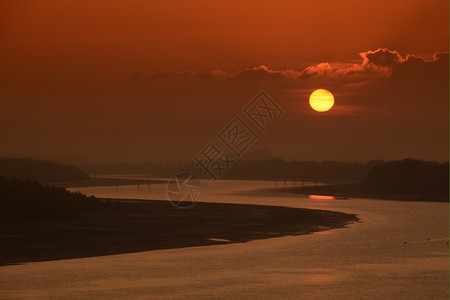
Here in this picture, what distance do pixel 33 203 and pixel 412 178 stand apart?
82.6m

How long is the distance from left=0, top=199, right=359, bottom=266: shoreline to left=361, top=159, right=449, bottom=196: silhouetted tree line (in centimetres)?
5440

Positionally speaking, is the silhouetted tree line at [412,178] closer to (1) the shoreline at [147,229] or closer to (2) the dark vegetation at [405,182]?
(2) the dark vegetation at [405,182]

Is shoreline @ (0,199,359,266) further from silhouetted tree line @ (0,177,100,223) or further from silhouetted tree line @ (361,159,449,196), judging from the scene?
silhouetted tree line @ (361,159,449,196)

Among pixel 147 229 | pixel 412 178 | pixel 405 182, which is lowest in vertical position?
pixel 147 229

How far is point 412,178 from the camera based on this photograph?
12562 cm

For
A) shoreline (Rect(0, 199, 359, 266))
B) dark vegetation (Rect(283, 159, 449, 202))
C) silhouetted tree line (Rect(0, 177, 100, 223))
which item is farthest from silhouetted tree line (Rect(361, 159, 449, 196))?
silhouetted tree line (Rect(0, 177, 100, 223))

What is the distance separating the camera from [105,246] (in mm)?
42094

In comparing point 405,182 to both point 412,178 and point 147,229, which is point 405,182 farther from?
point 147,229

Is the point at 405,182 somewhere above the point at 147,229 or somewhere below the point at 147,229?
above

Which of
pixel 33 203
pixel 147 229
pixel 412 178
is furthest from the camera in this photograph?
pixel 412 178

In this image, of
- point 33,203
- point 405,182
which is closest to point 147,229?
point 33,203

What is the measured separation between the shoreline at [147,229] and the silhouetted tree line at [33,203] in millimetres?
1591

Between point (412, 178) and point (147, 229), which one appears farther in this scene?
point (412, 178)

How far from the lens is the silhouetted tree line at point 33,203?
2211 inches
